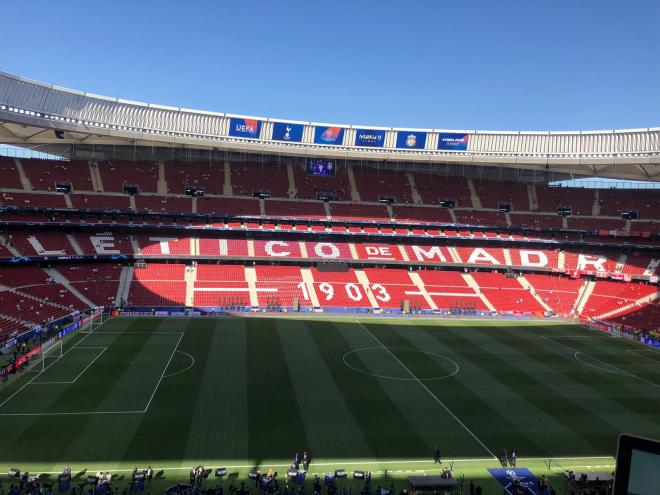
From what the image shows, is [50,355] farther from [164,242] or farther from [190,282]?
[164,242]

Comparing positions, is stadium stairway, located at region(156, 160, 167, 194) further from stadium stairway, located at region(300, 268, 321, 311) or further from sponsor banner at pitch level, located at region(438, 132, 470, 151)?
sponsor banner at pitch level, located at region(438, 132, 470, 151)

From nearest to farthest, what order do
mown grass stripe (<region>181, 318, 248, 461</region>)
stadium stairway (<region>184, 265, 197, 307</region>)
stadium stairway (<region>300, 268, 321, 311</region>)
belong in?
mown grass stripe (<region>181, 318, 248, 461</region>)
stadium stairway (<region>184, 265, 197, 307</region>)
stadium stairway (<region>300, 268, 321, 311</region>)

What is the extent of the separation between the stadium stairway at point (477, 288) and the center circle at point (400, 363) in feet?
74.9

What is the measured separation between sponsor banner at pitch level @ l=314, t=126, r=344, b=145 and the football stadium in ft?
0.94

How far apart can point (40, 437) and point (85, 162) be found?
51510mm

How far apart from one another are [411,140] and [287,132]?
644 inches

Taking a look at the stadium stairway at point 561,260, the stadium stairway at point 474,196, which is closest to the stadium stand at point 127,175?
the stadium stairway at point 474,196

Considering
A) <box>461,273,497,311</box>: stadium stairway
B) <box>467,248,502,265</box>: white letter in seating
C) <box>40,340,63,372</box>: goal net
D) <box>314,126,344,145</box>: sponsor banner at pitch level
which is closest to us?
<box>40,340,63,372</box>: goal net

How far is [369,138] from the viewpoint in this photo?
67.8 m

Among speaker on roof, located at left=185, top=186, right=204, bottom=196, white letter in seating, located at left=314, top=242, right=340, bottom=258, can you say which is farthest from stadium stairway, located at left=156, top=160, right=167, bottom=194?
white letter in seating, located at left=314, top=242, right=340, bottom=258

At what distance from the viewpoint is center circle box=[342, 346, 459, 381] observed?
1416 inches

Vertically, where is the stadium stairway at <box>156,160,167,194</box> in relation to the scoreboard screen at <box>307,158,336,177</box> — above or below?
below

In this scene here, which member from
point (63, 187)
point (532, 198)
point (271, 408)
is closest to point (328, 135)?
point (532, 198)

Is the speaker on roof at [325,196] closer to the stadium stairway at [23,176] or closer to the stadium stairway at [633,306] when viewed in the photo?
the stadium stairway at [23,176]
